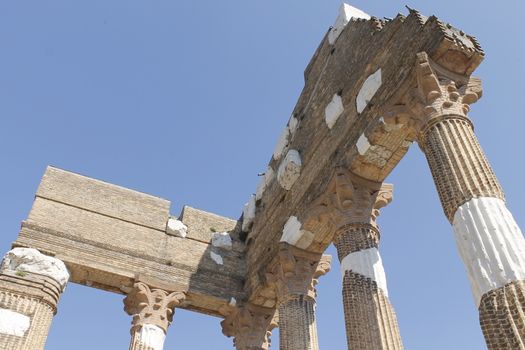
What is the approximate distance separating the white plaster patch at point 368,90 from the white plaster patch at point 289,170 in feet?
8.96

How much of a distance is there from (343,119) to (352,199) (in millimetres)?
1871

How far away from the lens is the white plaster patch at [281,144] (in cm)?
→ 1532

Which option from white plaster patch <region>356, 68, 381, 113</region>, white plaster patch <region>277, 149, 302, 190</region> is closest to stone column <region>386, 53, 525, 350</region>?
white plaster patch <region>356, 68, 381, 113</region>

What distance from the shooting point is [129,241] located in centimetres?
1462

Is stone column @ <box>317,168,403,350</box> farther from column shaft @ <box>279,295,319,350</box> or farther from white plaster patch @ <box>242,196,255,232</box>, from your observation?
white plaster patch @ <box>242,196,255,232</box>

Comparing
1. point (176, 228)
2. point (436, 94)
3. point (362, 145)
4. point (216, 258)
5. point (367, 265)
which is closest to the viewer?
point (436, 94)

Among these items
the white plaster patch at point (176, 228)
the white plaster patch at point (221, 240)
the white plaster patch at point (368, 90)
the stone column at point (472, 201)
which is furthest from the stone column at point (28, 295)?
the stone column at point (472, 201)

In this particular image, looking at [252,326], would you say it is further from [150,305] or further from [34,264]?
[34,264]

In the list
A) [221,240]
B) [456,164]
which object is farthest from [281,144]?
[456,164]

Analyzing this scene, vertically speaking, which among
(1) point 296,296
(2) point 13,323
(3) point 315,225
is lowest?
(2) point 13,323

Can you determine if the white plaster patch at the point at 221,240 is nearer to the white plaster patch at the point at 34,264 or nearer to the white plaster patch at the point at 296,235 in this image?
the white plaster patch at the point at 296,235

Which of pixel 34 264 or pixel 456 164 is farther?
pixel 34 264

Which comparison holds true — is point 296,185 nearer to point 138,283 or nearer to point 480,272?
point 138,283

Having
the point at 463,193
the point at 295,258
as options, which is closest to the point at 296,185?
the point at 295,258
